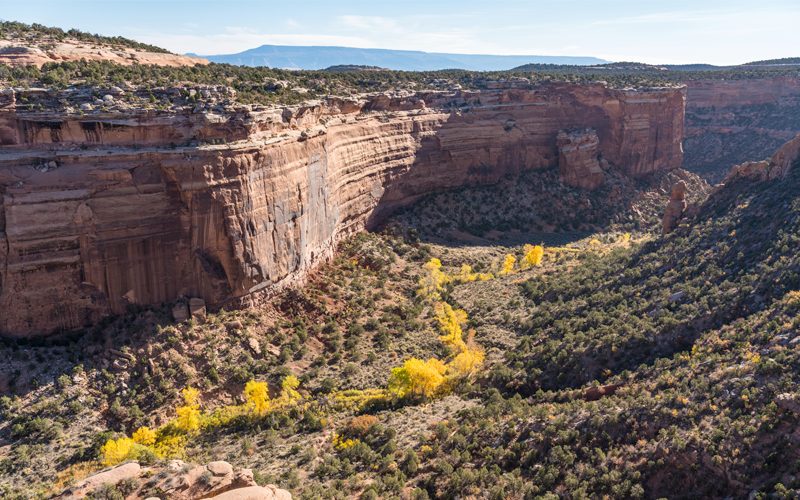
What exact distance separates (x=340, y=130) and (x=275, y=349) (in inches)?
870

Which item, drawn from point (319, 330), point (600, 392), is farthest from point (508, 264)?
point (600, 392)

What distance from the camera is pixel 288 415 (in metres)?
28.4

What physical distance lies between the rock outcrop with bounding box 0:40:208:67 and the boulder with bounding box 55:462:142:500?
27628 mm

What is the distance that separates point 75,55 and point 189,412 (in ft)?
91.3

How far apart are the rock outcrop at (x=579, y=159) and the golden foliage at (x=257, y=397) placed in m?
52.2

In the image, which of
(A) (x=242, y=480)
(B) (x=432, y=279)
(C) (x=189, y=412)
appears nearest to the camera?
(A) (x=242, y=480)

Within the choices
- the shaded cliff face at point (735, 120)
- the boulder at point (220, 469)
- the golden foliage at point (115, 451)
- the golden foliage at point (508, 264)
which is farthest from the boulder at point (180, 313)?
the shaded cliff face at point (735, 120)

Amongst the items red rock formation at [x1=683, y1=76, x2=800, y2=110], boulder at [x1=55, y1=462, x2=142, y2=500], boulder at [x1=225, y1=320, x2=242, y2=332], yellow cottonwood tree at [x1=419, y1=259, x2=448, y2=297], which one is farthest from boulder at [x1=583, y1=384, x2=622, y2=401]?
red rock formation at [x1=683, y1=76, x2=800, y2=110]

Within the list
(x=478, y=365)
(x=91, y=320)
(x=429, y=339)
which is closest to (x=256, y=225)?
(x=91, y=320)

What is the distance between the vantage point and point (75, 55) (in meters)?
36.7

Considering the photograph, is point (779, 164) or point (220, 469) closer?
point (220, 469)

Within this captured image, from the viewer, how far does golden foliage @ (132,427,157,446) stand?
2531cm

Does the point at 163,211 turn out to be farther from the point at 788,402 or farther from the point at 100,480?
the point at 788,402

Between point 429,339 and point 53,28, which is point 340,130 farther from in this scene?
point 53,28
